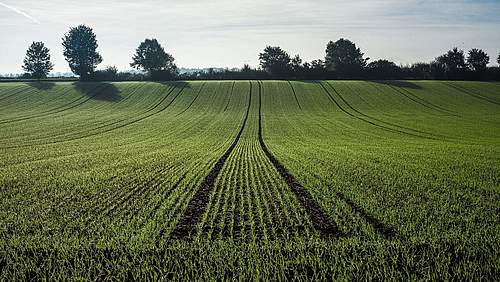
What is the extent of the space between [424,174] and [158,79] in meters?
79.2

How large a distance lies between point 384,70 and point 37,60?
291 feet

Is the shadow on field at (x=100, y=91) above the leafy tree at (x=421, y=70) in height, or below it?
below

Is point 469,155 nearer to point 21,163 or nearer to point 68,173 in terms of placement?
point 68,173

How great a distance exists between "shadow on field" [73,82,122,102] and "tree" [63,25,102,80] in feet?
105

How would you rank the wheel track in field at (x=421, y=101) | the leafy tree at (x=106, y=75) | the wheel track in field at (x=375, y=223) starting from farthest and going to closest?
the leafy tree at (x=106, y=75) < the wheel track in field at (x=421, y=101) < the wheel track in field at (x=375, y=223)

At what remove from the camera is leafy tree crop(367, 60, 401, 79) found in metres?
91.9

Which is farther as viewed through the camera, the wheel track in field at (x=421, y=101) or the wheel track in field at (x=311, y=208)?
the wheel track in field at (x=421, y=101)

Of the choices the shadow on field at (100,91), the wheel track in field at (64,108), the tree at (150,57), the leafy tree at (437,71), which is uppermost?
the tree at (150,57)

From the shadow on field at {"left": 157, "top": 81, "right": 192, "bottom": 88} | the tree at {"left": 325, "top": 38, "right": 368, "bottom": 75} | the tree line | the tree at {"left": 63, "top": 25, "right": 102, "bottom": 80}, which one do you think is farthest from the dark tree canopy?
the tree at {"left": 63, "top": 25, "right": 102, "bottom": 80}

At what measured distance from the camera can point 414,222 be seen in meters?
10.6

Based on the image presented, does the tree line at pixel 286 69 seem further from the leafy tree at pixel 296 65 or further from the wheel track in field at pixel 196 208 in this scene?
the wheel track in field at pixel 196 208

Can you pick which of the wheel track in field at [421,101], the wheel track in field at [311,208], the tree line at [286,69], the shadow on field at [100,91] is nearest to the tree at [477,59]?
the tree line at [286,69]

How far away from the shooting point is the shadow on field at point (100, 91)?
2672 inches

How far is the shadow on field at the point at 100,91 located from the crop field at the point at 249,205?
104 ft
